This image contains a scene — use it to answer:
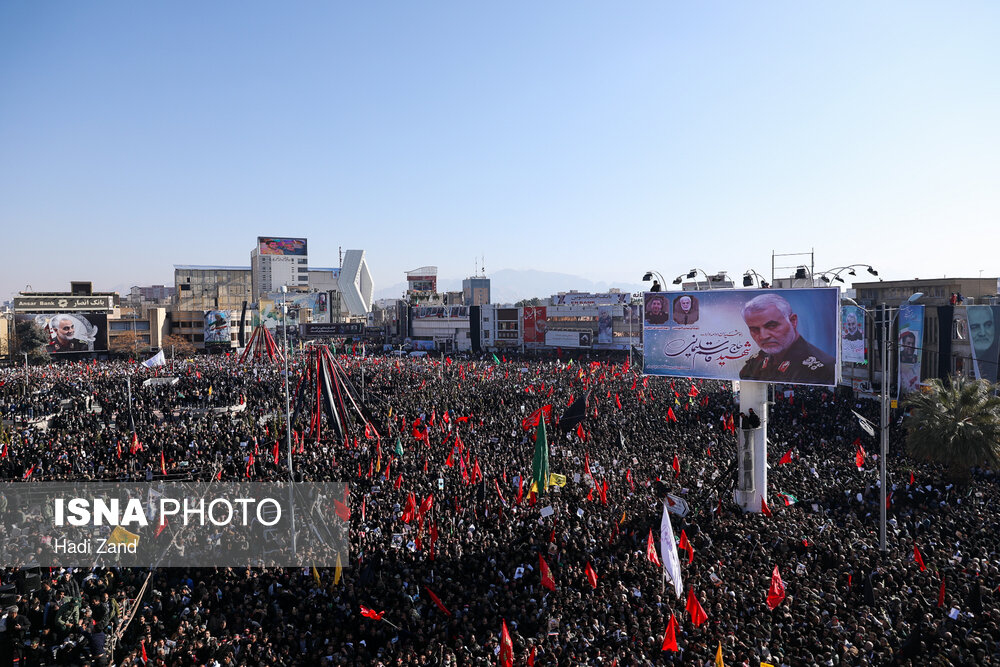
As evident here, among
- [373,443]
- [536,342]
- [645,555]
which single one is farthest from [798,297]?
[536,342]

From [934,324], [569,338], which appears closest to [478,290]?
[569,338]

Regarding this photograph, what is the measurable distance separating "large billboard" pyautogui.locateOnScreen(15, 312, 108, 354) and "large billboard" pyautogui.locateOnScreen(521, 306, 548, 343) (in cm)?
4268

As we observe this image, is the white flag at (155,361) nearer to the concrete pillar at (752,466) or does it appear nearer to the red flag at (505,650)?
the concrete pillar at (752,466)

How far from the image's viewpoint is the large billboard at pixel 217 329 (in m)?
66.8

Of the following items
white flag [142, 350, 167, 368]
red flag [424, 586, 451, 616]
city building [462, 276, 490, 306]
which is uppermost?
city building [462, 276, 490, 306]

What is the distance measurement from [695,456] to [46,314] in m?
62.4

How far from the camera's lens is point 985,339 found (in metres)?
29.0

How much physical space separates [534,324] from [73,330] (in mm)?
46020

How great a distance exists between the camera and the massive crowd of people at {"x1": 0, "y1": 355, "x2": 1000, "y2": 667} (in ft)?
32.7

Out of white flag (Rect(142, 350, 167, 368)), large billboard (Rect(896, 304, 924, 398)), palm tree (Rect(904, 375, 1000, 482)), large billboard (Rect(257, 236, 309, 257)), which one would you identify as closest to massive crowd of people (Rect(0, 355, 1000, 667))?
palm tree (Rect(904, 375, 1000, 482))

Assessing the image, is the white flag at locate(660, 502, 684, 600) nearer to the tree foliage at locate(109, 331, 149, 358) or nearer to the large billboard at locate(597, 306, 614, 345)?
the large billboard at locate(597, 306, 614, 345)

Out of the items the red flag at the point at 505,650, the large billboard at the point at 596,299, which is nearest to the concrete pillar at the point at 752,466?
the red flag at the point at 505,650

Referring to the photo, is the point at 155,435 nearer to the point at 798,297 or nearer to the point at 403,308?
the point at 798,297

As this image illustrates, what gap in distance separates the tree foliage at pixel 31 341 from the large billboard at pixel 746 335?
57.5m
